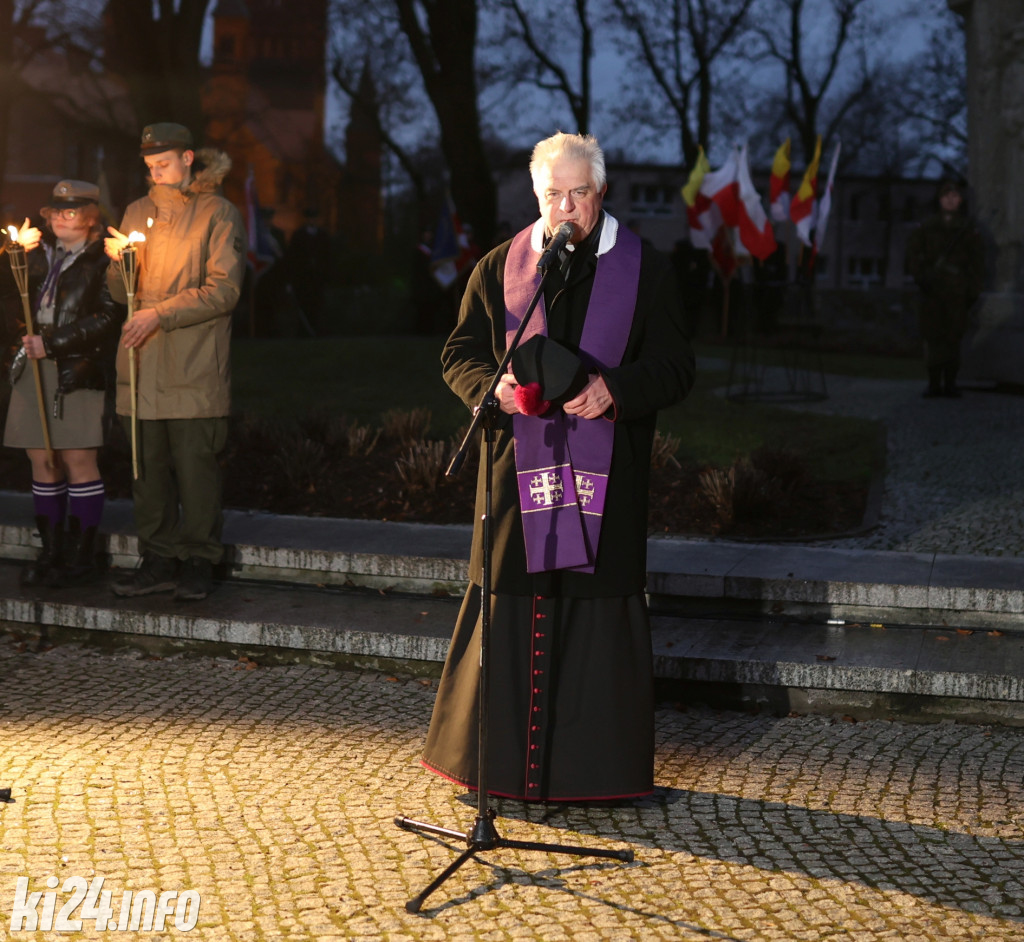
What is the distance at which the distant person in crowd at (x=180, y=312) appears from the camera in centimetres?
631

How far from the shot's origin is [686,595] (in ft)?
21.6

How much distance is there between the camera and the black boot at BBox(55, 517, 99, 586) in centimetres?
712

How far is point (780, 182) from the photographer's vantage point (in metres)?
14.3

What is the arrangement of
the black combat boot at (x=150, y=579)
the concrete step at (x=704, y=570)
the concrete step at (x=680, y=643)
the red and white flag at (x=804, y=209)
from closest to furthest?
the concrete step at (x=680, y=643), the concrete step at (x=704, y=570), the black combat boot at (x=150, y=579), the red and white flag at (x=804, y=209)

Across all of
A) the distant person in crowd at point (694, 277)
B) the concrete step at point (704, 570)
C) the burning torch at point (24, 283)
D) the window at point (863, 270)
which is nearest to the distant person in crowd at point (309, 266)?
the distant person in crowd at point (694, 277)

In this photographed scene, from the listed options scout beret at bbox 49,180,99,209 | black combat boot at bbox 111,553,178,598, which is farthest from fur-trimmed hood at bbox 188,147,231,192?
black combat boot at bbox 111,553,178,598

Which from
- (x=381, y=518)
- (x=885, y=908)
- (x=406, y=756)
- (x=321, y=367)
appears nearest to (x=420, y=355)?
(x=321, y=367)

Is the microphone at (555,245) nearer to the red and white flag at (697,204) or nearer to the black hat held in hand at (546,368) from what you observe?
the black hat held in hand at (546,368)

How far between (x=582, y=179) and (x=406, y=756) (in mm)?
2201

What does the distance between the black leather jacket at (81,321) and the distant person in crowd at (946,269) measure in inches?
347

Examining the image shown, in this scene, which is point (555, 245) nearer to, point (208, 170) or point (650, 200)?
point (208, 170)

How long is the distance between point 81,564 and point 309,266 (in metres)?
15.2

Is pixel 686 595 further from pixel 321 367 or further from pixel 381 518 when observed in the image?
pixel 321 367

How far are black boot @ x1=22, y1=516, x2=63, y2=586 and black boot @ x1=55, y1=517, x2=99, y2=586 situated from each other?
54 millimetres
